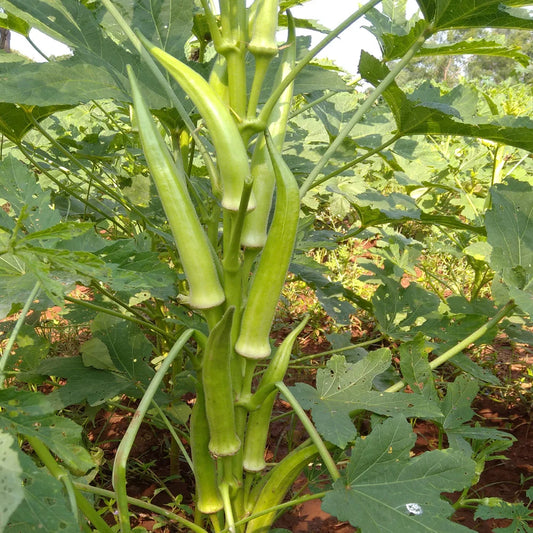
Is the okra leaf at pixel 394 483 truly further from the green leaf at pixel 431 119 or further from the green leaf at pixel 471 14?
the green leaf at pixel 471 14

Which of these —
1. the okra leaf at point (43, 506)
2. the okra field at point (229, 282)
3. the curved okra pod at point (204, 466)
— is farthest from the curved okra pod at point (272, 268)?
the okra leaf at point (43, 506)

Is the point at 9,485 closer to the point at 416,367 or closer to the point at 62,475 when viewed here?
the point at 62,475

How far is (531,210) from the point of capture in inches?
47.8

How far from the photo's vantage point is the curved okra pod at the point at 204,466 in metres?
1.10

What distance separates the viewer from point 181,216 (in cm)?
94

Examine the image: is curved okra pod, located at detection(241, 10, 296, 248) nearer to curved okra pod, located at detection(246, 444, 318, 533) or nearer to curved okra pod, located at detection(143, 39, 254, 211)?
curved okra pod, located at detection(143, 39, 254, 211)

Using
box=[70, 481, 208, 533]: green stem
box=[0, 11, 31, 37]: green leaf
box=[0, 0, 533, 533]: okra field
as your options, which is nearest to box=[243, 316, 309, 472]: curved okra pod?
box=[0, 0, 533, 533]: okra field

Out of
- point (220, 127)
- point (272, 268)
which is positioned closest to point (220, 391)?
point (272, 268)

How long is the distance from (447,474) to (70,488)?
62 centimetres

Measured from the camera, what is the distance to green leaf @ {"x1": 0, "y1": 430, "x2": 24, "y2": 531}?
51 cm

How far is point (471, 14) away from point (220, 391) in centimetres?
92

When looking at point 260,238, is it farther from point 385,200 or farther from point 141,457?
point 141,457

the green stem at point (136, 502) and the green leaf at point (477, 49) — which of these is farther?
the green leaf at point (477, 49)

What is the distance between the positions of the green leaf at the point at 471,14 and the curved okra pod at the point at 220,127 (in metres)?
0.50
